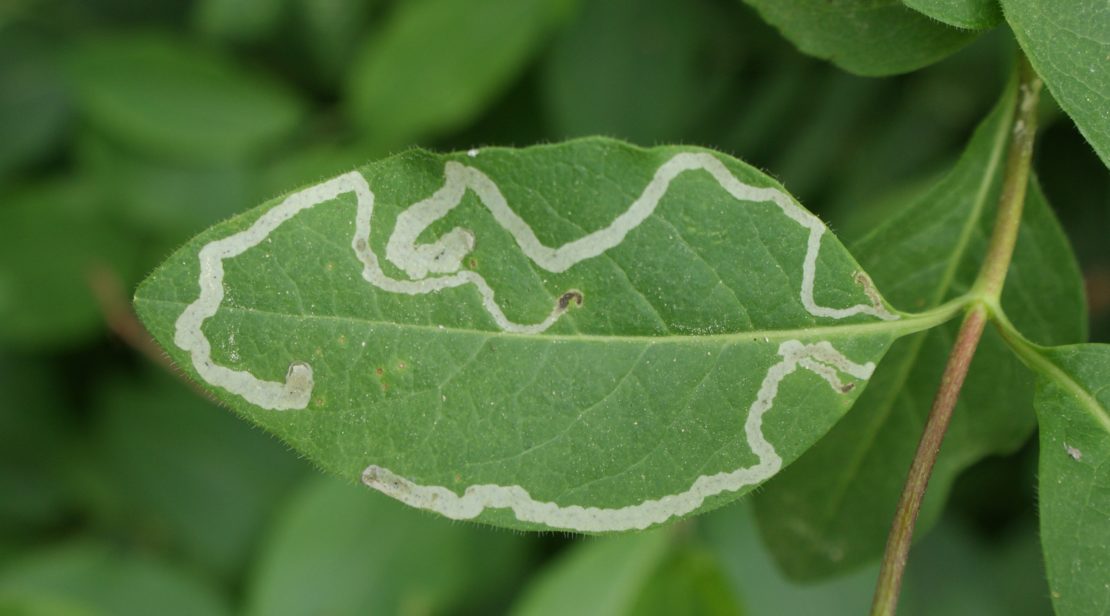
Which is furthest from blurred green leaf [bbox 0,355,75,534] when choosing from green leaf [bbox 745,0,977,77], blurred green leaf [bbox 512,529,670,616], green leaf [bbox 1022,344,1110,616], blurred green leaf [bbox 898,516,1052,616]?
green leaf [bbox 1022,344,1110,616]

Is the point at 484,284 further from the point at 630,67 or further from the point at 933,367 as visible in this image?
the point at 630,67

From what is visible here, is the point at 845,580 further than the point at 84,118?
No

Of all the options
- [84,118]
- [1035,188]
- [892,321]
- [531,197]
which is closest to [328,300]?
[531,197]

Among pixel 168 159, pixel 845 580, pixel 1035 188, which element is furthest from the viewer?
pixel 168 159

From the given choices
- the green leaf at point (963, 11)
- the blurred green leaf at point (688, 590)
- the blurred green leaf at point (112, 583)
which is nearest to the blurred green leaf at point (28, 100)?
the blurred green leaf at point (112, 583)

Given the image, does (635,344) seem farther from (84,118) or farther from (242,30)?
(84,118)

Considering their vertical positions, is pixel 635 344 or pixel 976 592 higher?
pixel 635 344
